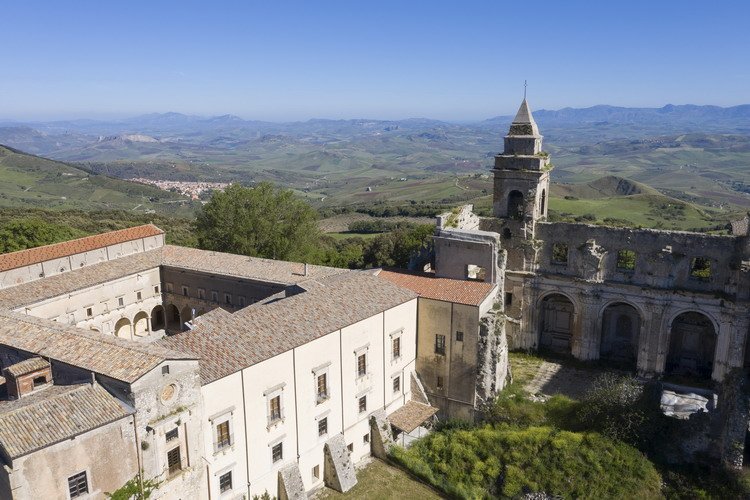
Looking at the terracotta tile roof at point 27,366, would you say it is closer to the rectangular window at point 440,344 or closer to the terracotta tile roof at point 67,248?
the terracotta tile roof at point 67,248

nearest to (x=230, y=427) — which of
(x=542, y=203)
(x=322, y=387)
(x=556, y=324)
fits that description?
(x=322, y=387)

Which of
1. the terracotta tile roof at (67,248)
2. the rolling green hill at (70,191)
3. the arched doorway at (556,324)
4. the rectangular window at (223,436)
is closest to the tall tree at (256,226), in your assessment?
the terracotta tile roof at (67,248)

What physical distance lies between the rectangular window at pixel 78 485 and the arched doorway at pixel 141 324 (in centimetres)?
2645

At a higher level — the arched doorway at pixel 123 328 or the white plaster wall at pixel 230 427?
the white plaster wall at pixel 230 427

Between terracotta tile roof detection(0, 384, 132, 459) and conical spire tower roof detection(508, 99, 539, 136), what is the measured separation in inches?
1258

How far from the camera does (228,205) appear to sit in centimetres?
5541

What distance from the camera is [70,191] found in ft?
509

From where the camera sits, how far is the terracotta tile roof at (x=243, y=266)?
38.5 m

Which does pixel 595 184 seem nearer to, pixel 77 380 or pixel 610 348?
pixel 610 348

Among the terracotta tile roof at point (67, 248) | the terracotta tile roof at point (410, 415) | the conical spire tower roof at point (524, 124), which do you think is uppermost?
the conical spire tower roof at point (524, 124)

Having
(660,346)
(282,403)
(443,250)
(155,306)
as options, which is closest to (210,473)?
(282,403)

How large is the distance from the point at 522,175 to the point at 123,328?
31.9 meters

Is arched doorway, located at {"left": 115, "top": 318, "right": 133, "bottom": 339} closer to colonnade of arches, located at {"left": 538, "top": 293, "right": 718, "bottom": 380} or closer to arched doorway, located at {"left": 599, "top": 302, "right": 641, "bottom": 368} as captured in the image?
colonnade of arches, located at {"left": 538, "top": 293, "right": 718, "bottom": 380}

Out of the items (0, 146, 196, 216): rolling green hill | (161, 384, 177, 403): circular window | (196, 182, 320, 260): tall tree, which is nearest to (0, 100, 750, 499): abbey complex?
(161, 384, 177, 403): circular window
